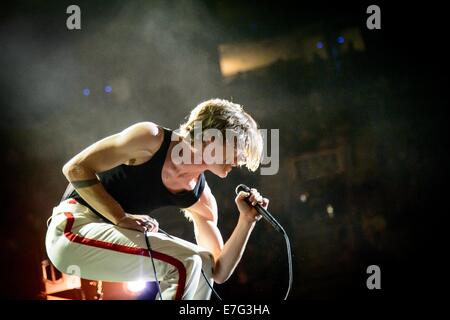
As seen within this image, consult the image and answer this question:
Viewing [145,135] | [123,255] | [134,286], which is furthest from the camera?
[134,286]

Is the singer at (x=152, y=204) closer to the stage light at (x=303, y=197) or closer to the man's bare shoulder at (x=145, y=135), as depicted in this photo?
the man's bare shoulder at (x=145, y=135)

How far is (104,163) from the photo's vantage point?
4.73ft

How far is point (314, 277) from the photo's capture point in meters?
2.74

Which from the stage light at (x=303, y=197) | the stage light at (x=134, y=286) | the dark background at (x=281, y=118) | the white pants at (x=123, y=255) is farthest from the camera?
the stage light at (x=303, y=197)

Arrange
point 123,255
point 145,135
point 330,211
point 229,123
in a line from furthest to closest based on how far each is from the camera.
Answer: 1. point 330,211
2. point 229,123
3. point 145,135
4. point 123,255

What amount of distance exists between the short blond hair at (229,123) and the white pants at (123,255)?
1.32 feet

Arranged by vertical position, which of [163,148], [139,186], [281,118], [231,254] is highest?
[281,118]

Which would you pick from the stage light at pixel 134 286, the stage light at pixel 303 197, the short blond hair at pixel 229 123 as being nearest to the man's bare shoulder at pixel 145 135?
the short blond hair at pixel 229 123

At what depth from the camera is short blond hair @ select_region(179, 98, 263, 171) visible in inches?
62.7

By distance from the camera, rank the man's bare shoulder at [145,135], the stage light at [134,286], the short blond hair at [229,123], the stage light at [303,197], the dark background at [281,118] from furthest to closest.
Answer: the stage light at [303,197], the dark background at [281,118], the stage light at [134,286], the short blond hair at [229,123], the man's bare shoulder at [145,135]

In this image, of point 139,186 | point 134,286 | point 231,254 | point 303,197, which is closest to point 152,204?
point 139,186

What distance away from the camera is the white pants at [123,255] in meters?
1.35

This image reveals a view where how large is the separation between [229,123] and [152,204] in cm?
41

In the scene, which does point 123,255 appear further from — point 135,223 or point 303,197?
point 303,197
